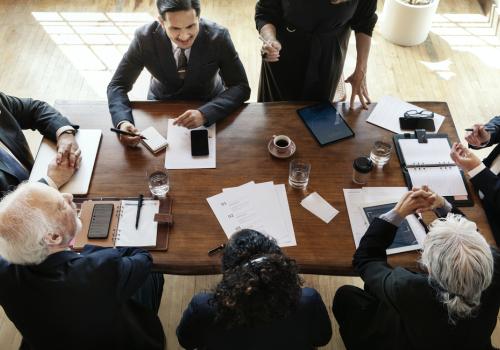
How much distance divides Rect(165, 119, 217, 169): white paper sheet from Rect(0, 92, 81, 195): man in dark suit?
0.39m

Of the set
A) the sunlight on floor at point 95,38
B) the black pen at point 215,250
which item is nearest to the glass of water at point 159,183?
the black pen at point 215,250

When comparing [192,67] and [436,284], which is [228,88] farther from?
[436,284]

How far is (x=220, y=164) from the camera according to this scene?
193cm

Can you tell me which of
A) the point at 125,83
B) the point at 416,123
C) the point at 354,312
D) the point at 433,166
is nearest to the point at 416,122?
the point at 416,123

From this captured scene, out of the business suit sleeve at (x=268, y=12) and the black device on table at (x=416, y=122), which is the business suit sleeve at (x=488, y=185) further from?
the business suit sleeve at (x=268, y=12)

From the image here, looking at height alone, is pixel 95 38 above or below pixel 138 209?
below

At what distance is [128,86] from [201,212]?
88cm

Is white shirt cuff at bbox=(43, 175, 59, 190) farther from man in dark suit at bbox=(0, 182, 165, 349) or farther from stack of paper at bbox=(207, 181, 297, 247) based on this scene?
stack of paper at bbox=(207, 181, 297, 247)

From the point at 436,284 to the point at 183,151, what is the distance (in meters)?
1.14

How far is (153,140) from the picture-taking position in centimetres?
200

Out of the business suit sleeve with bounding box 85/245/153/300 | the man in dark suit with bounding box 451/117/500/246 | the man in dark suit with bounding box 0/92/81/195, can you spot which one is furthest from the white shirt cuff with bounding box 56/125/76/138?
the man in dark suit with bounding box 451/117/500/246

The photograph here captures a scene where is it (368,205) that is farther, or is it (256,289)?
(368,205)

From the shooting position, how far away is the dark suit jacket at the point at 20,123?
1.96 metres

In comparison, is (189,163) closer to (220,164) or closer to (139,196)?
(220,164)
